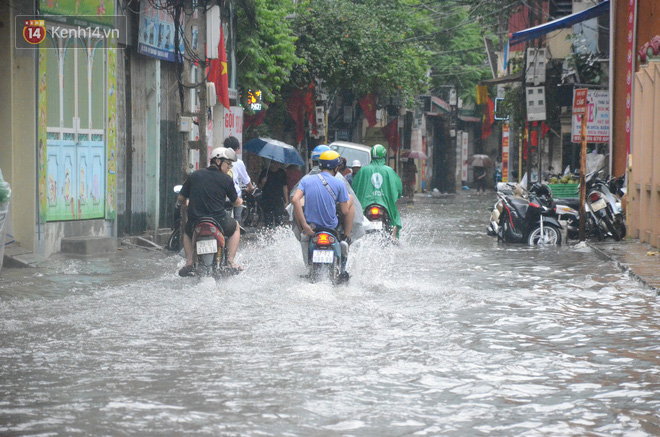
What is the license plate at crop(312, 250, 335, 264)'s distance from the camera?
34.3ft

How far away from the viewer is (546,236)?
62.4 ft

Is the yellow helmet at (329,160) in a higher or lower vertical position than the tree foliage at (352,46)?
lower

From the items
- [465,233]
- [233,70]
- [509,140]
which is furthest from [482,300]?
[509,140]

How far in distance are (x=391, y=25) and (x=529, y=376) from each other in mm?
31170

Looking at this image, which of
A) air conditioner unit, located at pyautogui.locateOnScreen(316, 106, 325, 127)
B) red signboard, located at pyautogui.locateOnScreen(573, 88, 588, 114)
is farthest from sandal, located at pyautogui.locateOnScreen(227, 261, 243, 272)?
air conditioner unit, located at pyautogui.locateOnScreen(316, 106, 325, 127)

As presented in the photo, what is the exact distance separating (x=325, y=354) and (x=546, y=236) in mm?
12326

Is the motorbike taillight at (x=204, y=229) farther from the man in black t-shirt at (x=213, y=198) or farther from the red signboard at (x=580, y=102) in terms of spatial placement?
the red signboard at (x=580, y=102)

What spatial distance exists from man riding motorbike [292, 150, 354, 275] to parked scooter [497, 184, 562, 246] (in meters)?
8.67

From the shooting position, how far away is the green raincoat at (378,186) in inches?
598

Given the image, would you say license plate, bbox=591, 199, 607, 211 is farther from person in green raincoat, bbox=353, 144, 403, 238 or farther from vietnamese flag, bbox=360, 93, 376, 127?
vietnamese flag, bbox=360, 93, 376, 127

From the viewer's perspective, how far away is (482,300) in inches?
422

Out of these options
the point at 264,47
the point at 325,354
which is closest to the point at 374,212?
the point at 325,354

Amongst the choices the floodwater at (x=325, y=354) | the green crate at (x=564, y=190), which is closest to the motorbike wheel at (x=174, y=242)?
the floodwater at (x=325, y=354)

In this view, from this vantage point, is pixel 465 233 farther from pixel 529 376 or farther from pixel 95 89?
pixel 529 376
